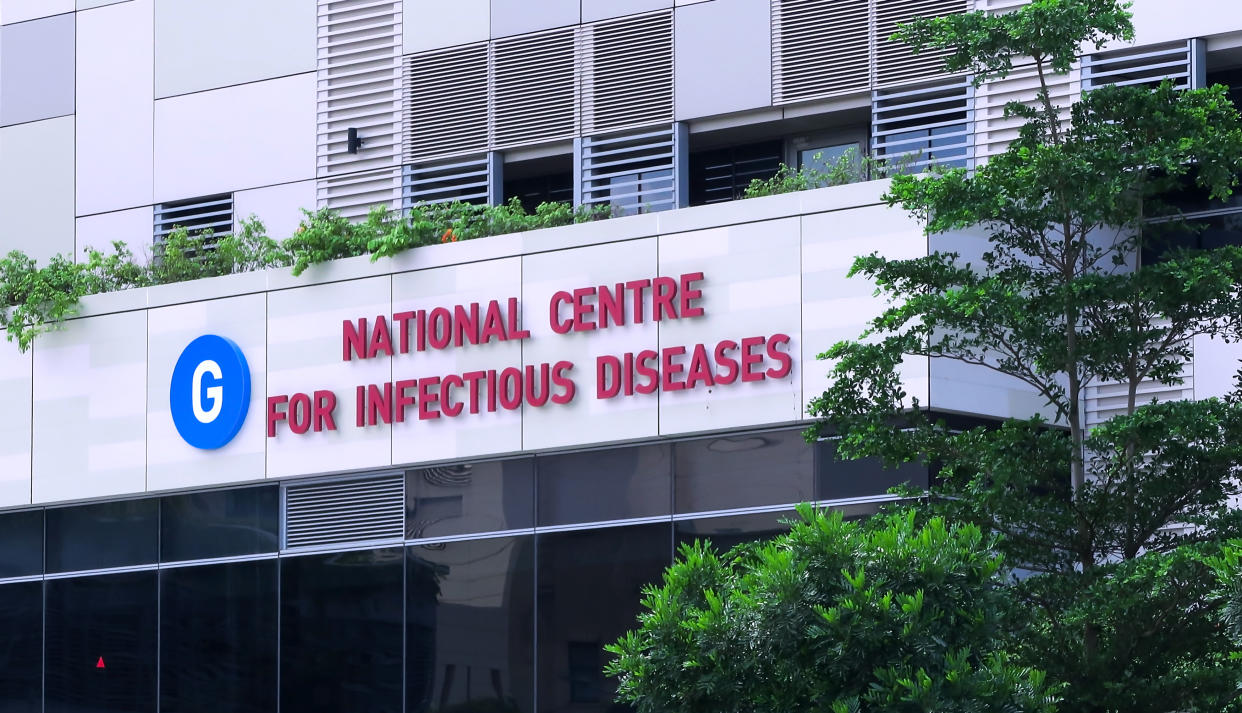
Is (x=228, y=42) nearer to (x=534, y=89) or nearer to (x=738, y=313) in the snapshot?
(x=534, y=89)

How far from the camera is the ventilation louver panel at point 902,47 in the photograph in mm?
24906

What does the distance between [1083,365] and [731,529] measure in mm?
5962

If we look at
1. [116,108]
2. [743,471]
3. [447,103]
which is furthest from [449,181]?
[743,471]

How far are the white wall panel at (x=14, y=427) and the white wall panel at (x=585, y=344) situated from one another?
8.12m

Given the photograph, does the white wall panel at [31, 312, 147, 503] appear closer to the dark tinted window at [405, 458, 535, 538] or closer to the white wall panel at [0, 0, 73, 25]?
the dark tinted window at [405, 458, 535, 538]

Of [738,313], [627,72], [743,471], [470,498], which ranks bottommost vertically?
[470,498]

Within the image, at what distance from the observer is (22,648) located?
28.2m

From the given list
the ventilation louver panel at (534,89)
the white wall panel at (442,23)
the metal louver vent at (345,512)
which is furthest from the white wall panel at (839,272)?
the white wall panel at (442,23)

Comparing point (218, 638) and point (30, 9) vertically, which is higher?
point (30, 9)

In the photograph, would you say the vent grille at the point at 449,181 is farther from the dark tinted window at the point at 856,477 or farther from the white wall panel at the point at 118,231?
the dark tinted window at the point at 856,477

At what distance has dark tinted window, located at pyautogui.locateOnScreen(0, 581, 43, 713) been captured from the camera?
28.0 meters

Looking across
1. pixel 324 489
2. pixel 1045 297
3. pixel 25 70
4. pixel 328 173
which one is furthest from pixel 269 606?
pixel 1045 297

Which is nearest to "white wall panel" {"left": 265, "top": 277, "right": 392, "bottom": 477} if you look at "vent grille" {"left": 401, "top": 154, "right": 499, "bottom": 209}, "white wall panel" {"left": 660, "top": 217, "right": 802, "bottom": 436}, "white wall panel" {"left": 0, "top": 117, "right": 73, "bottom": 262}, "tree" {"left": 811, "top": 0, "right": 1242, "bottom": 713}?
"vent grille" {"left": 401, "top": 154, "right": 499, "bottom": 209}

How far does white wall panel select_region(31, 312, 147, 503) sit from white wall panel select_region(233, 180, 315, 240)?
243 centimetres
